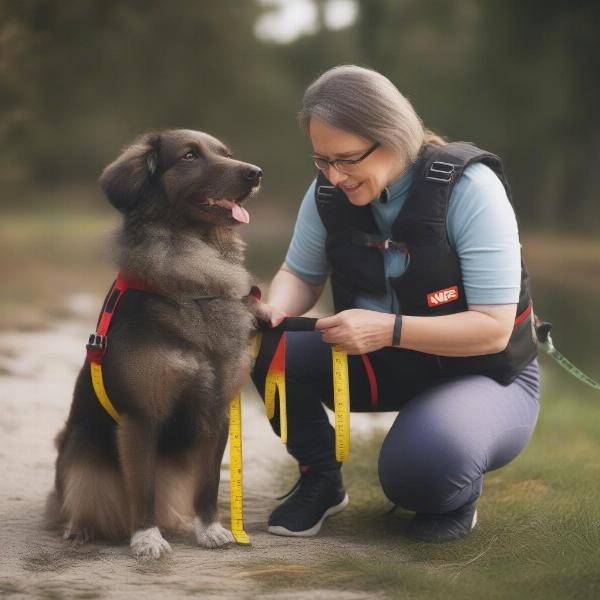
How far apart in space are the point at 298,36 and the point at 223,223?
58.6ft

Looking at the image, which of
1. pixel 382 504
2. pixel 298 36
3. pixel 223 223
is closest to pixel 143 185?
pixel 223 223

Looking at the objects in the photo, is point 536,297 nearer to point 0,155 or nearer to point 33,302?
point 33,302

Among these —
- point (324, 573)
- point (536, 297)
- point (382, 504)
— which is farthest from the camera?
point (536, 297)

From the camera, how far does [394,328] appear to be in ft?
9.77

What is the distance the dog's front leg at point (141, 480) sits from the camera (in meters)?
2.86

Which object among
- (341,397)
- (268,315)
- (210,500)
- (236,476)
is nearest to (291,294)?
(268,315)

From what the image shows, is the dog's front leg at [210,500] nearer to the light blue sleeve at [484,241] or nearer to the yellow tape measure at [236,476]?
the yellow tape measure at [236,476]

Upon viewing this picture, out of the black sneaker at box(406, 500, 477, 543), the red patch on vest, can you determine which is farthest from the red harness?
the black sneaker at box(406, 500, 477, 543)

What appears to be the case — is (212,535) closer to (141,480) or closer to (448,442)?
(141,480)

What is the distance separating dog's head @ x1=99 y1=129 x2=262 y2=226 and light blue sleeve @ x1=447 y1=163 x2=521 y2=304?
703 mm

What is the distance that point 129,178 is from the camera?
116 inches

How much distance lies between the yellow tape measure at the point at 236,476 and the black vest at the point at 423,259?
602 mm

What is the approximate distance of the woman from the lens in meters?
2.97

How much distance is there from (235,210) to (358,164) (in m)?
0.44
